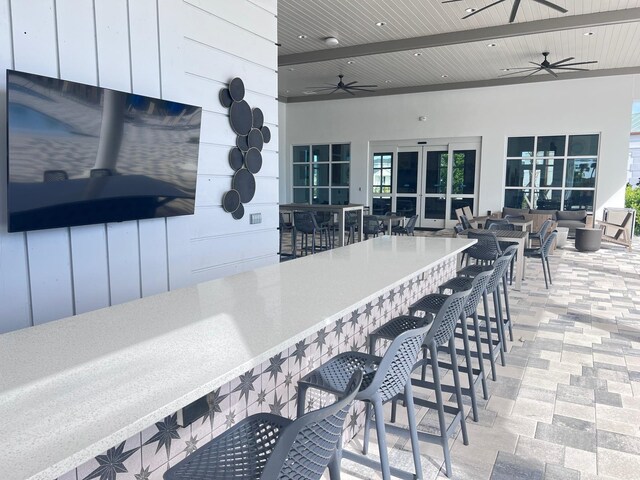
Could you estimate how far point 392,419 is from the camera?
260cm

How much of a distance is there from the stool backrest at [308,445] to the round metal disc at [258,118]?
317 centimetres

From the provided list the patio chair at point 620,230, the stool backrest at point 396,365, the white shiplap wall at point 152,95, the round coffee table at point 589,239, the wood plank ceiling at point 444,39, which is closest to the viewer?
the stool backrest at point 396,365

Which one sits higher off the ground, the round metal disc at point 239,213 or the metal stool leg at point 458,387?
the round metal disc at point 239,213

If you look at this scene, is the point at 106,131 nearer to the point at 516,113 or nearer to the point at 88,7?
the point at 88,7

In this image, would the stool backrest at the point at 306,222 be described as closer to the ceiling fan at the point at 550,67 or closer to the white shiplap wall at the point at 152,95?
the white shiplap wall at the point at 152,95

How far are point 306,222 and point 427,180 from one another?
19.0 feet

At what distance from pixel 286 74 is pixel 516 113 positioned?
17.4 feet

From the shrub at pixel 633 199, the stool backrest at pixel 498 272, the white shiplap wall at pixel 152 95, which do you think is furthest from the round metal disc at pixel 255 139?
the shrub at pixel 633 199

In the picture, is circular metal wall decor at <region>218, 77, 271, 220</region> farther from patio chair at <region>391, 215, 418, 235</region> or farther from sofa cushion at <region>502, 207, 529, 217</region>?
sofa cushion at <region>502, 207, 529, 217</region>

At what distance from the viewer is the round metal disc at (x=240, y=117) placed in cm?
366

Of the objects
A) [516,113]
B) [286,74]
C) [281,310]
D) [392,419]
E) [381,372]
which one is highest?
[286,74]

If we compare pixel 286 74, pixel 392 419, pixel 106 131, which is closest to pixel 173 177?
pixel 106 131

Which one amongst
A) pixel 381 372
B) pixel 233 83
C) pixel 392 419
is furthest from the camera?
pixel 233 83

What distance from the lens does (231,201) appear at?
3703 mm
